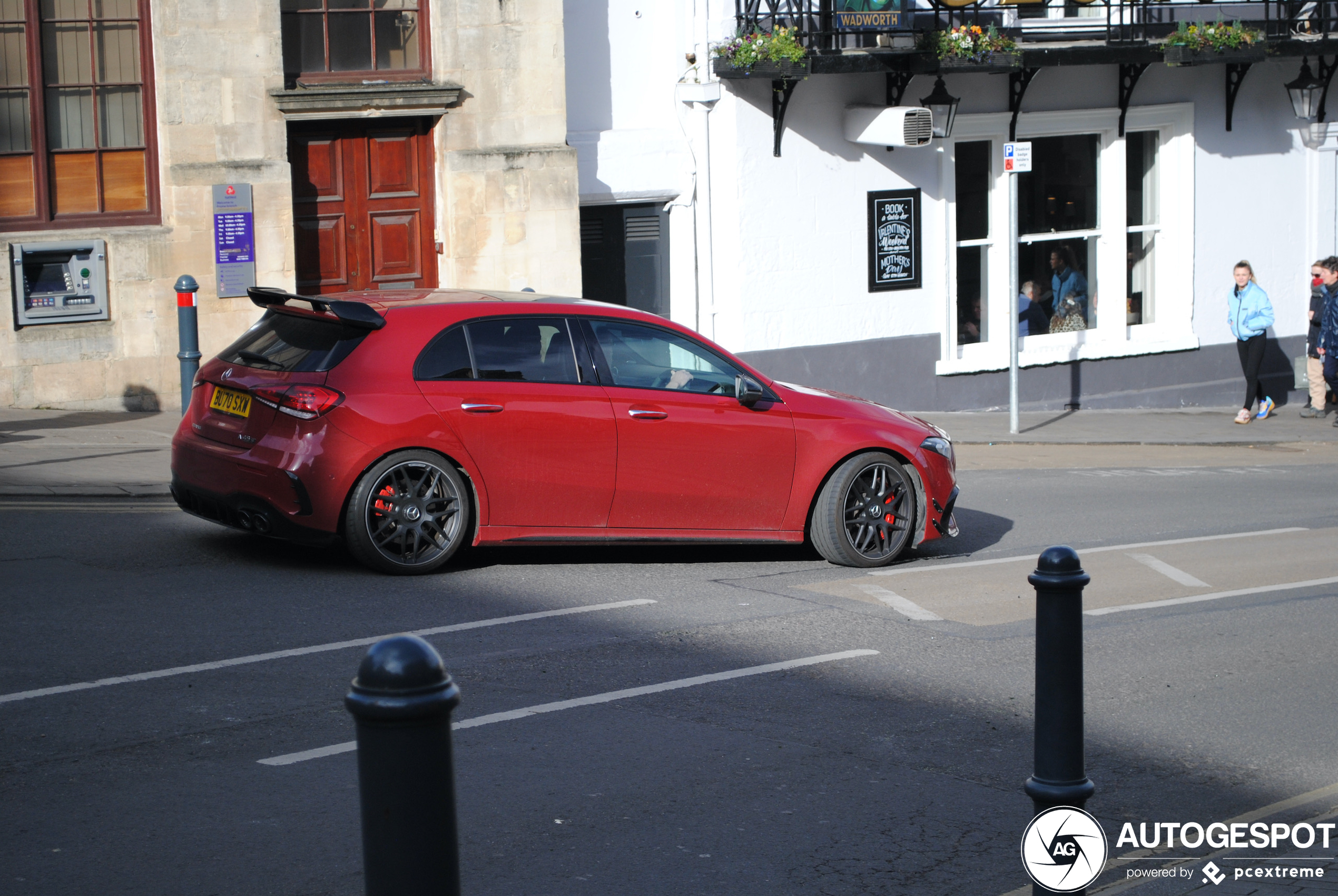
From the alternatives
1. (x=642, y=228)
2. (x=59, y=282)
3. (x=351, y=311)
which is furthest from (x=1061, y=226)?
(x=351, y=311)

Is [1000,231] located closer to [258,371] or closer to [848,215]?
[848,215]

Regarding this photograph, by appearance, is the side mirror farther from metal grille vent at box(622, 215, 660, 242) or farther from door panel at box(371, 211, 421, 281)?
metal grille vent at box(622, 215, 660, 242)

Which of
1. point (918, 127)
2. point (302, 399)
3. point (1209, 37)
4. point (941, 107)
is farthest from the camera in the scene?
point (1209, 37)

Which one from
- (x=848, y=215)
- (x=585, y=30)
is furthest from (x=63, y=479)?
(x=848, y=215)

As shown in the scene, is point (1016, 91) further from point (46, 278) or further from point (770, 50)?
point (46, 278)

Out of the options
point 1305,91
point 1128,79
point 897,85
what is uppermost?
point 1128,79

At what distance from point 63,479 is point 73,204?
4.47 metres

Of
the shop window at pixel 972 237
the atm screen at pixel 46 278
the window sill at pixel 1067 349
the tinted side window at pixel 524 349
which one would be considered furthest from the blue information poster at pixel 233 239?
the shop window at pixel 972 237

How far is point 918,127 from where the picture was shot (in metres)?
16.8

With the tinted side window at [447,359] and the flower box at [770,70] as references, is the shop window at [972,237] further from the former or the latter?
the tinted side window at [447,359]

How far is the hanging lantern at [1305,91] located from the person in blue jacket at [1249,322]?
330 centimetres

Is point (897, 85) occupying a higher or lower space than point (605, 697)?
higher

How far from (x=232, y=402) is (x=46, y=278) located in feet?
21.4

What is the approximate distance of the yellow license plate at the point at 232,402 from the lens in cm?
846
